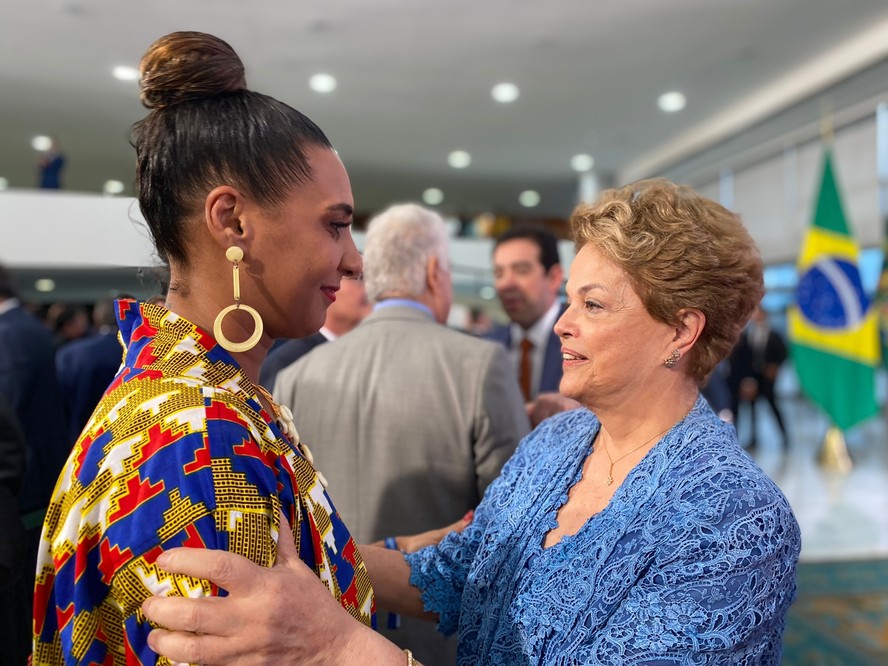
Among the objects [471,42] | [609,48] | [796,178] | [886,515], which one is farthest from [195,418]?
[796,178]

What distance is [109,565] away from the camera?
2.27 feet

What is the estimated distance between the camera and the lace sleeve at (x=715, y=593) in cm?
91

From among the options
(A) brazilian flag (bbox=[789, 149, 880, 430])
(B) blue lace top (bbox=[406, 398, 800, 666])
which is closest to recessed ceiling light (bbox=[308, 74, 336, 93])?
(A) brazilian flag (bbox=[789, 149, 880, 430])

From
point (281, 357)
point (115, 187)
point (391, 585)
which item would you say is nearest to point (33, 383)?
point (281, 357)

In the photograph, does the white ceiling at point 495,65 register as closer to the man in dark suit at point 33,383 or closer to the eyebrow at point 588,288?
the man in dark suit at point 33,383

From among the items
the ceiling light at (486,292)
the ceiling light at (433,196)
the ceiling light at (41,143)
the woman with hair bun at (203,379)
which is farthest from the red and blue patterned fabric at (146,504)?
the ceiling light at (433,196)

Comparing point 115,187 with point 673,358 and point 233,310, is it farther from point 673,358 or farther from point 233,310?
point 673,358

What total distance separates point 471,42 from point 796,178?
195 inches

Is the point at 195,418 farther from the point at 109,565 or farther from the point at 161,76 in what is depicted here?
the point at 161,76

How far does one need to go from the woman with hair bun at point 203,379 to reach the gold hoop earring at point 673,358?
567 millimetres

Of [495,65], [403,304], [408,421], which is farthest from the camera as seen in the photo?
[495,65]

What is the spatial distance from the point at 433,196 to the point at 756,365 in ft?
25.5

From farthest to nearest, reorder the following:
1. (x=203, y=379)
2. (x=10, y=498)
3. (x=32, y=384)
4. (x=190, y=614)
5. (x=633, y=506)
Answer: (x=32, y=384) → (x=10, y=498) → (x=633, y=506) → (x=203, y=379) → (x=190, y=614)

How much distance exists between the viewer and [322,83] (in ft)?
25.4
